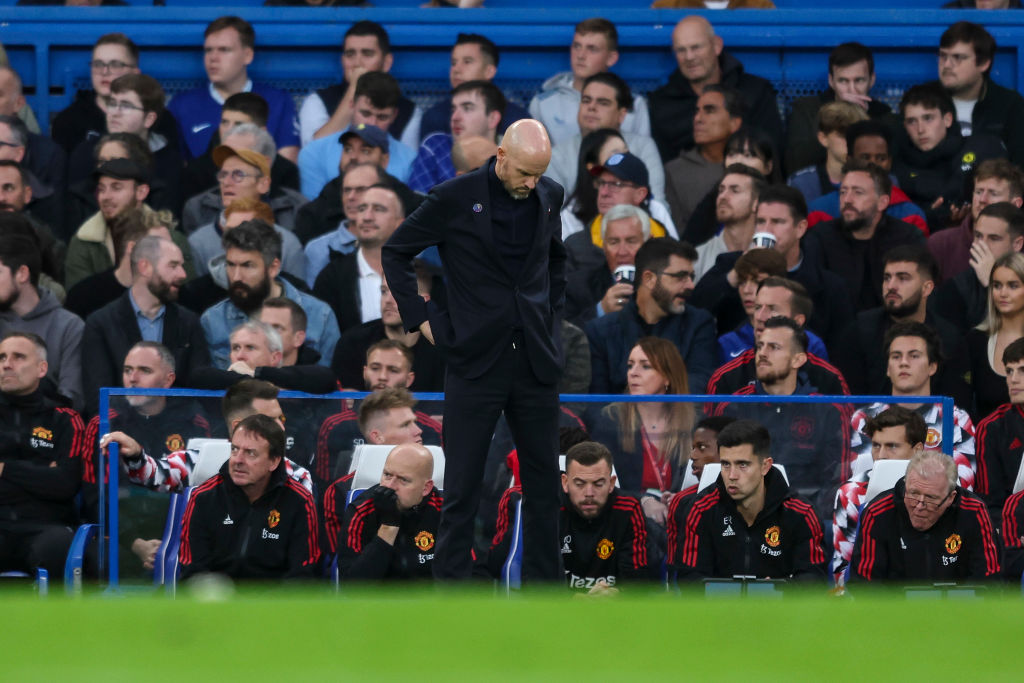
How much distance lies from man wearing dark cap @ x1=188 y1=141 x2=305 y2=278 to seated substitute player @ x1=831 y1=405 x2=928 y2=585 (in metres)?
3.84

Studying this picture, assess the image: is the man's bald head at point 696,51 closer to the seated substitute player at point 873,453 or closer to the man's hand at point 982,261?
the man's hand at point 982,261

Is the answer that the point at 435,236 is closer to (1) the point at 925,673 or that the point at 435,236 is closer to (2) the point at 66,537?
(2) the point at 66,537

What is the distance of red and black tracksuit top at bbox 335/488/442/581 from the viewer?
7.91 m

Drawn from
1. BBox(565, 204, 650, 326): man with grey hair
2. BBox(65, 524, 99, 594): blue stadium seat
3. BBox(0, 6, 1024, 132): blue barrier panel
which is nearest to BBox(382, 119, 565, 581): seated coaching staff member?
BBox(65, 524, 99, 594): blue stadium seat

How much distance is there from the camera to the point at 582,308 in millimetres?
10211

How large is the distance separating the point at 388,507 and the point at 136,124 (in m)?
4.49

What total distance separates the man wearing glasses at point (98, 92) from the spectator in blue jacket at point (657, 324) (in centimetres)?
381

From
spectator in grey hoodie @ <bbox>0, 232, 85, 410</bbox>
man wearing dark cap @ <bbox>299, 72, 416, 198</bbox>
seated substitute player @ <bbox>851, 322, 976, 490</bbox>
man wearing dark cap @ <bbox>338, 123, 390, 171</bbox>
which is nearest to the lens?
seated substitute player @ <bbox>851, 322, 976, 490</bbox>

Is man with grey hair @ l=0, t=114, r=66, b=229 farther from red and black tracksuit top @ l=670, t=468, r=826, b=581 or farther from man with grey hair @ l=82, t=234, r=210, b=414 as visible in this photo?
red and black tracksuit top @ l=670, t=468, r=826, b=581

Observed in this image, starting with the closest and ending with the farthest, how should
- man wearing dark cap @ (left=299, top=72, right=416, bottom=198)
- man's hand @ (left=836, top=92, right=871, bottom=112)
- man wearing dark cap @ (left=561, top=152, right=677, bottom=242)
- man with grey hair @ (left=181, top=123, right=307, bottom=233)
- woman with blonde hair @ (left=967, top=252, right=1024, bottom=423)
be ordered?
woman with blonde hair @ (left=967, top=252, right=1024, bottom=423), man wearing dark cap @ (left=561, top=152, right=677, bottom=242), man with grey hair @ (left=181, top=123, right=307, bottom=233), man wearing dark cap @ (left=299, top=72, right=416, bottom=198), man's hand @ (left=836, top=92, right=871, bottom=112)

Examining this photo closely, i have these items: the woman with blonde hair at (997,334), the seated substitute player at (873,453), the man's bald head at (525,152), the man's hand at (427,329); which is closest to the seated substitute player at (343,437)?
the man's hand at (427,329)

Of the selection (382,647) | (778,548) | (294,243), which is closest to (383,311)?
(294,243)

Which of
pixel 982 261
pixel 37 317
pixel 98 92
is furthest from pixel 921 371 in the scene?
pixel 98 92

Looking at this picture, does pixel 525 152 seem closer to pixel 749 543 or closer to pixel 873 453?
pixel 749 543
